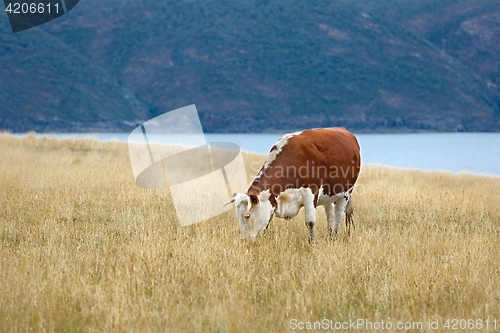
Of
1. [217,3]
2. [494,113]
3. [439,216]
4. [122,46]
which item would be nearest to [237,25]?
[217,3]

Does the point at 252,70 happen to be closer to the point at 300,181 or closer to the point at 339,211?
the point at 339,211

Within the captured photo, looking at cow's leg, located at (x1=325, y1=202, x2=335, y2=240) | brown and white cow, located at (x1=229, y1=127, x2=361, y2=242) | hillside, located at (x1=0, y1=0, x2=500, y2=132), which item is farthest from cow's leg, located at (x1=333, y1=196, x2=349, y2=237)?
hillside, located at (x1=0, y1=0, x2=500, y2=132)

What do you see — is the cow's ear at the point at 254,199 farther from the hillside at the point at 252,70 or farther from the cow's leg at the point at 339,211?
the hillside at the point at 252,70

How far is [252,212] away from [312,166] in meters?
1.39

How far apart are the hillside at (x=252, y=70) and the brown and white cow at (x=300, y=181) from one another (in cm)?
9906

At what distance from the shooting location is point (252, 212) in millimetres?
7801

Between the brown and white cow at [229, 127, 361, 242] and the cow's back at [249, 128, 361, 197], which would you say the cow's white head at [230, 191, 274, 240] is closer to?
the brown and white cow at [229, 127, 361, 242]

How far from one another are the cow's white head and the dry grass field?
23 cm

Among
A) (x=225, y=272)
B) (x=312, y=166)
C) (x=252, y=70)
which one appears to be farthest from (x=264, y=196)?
(x=252, y=70)

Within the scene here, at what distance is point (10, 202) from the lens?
36.9 ft

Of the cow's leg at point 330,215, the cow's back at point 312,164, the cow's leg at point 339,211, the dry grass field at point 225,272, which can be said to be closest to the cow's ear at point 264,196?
the cow's back at point 312,164

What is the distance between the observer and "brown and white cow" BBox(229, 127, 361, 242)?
308 inches

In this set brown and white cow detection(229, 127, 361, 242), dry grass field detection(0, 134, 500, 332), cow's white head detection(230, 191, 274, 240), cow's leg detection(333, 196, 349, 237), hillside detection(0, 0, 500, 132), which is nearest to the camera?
dry grass field detection(0, 134, 500, 332)

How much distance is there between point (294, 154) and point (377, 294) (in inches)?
107
